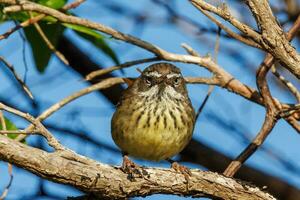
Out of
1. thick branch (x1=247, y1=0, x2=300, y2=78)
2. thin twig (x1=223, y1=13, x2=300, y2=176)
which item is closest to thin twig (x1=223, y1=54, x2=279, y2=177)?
thin twig (x1=223, y1=13, x2=300, y2=176)

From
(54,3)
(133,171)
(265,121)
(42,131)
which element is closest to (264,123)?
(265,121)

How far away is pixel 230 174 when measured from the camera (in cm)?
490

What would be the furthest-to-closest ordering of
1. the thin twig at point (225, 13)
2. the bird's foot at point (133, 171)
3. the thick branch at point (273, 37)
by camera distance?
the bird's foot at point (133, 171) → the thin twig at point (225, 13) → the thick branch at point (273, 37)

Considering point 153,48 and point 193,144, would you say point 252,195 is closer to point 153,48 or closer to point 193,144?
point 153,48

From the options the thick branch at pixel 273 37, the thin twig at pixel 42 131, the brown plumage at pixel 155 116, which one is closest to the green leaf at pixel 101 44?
the brown plumage at pixel 155 116

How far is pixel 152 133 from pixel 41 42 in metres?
0.99

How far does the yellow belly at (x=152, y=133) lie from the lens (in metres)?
5.44

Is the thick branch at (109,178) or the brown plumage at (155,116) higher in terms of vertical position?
the brown plumage at (155,116)

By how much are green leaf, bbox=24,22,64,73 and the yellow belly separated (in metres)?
0.67

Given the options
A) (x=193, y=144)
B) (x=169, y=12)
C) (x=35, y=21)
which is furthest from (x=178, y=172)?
(x=169, y=12)

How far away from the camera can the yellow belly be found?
5438mm

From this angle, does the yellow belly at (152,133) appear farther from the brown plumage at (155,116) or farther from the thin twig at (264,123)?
the thin twig at (264,123)

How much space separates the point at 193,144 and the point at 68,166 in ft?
9.31

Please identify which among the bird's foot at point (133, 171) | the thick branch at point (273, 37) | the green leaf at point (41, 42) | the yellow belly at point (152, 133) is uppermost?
the green leaf at point (41, 42)
